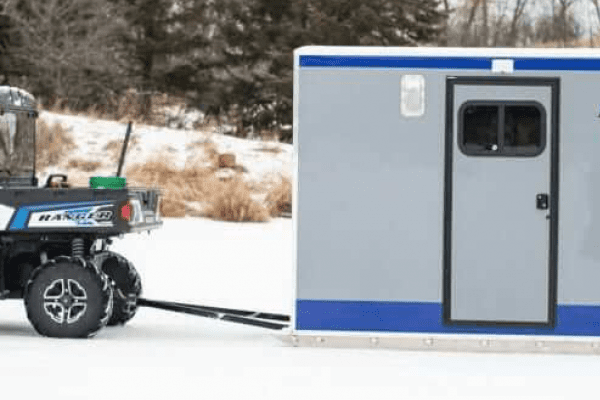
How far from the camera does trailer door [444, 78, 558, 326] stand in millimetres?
8977

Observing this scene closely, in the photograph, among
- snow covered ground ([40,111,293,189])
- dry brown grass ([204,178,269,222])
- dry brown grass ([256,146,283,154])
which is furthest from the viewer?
dry brown grass ([256,146,283,154])

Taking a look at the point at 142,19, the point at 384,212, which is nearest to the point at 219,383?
the point at 384,212

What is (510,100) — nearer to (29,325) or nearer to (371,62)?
(371,62)

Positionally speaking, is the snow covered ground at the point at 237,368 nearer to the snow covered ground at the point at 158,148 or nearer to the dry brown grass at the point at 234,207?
the dry brown grass at the point at 234,207

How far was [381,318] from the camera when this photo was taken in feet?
29.6

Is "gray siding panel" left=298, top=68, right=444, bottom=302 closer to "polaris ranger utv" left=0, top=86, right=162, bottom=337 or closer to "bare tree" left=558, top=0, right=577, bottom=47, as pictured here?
"polaris ranger utv" left=0, top=86, right=162, bottom=337

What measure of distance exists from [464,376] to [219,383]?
1.64m

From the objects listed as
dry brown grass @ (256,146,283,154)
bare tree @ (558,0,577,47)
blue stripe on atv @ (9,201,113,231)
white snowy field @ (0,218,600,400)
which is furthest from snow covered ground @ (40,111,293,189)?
bare tree @ (558,0,577,47)

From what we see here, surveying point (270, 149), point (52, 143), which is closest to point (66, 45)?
point (52, 143)

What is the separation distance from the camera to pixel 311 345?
9094 millimetres

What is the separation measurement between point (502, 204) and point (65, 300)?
3449mm

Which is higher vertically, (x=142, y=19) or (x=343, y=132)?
(x=142, y=19)

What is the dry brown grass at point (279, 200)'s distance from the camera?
21808 millimetres

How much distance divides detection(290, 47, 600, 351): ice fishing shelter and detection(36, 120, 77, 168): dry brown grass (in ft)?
48.2
